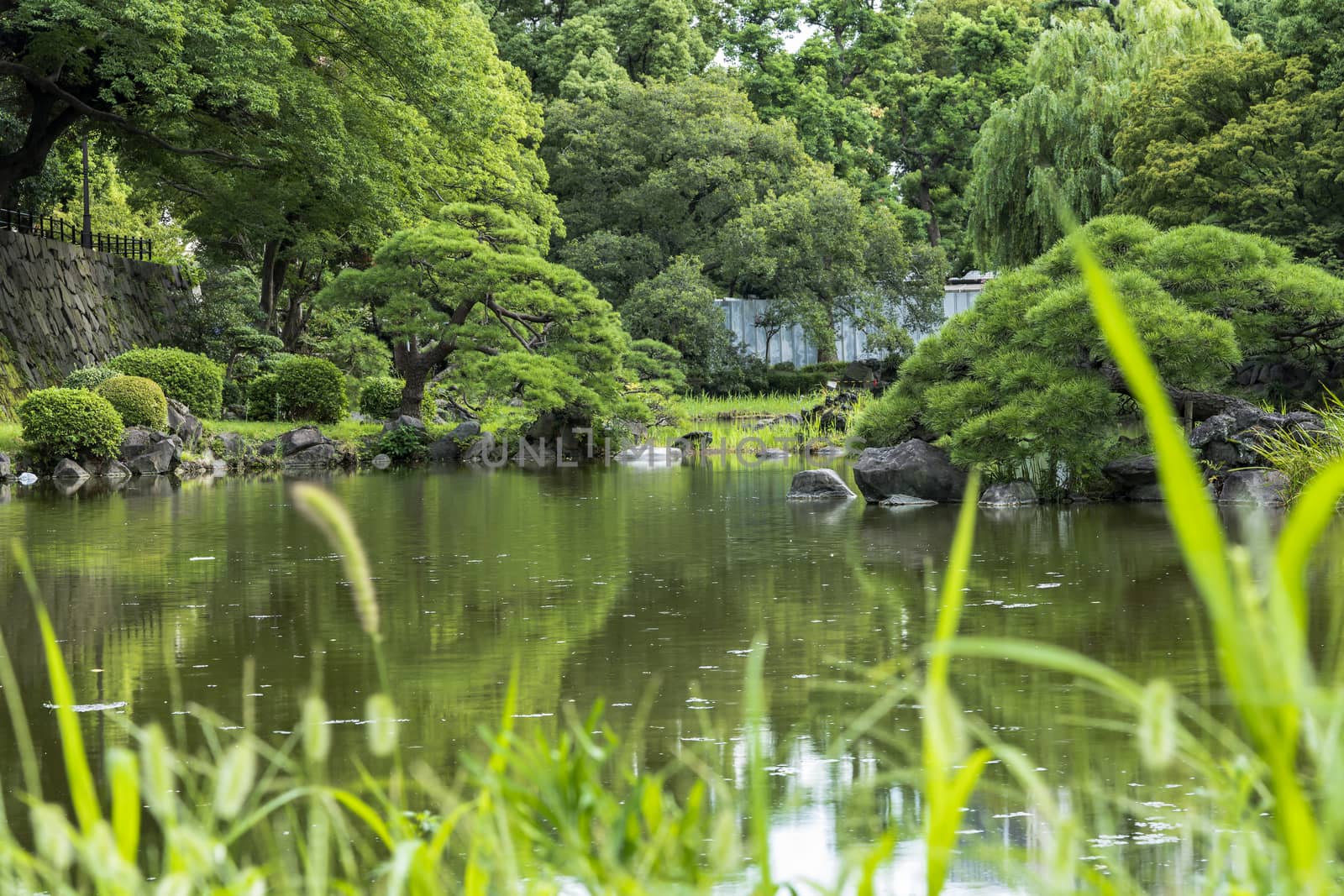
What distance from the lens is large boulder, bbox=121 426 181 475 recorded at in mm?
15438

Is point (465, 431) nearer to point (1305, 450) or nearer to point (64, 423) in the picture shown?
point (64, 423)

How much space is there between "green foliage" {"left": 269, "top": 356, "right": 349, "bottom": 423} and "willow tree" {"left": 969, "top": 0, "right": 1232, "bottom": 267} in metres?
9.33

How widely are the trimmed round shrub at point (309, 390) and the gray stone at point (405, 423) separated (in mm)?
1521

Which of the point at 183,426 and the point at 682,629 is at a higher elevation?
the point at 183,426

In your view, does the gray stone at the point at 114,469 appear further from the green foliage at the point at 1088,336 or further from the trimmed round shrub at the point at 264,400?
the green foliage at the point at 1088,336

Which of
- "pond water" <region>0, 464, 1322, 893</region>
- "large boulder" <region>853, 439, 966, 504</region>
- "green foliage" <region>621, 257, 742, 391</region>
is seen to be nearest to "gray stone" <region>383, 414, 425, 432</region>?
"green foliage" <region>621, 257, 742, 391</region>

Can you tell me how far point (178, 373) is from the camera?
18000 mm

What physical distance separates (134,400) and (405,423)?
136 inches

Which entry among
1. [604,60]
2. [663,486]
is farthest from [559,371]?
[604,60]

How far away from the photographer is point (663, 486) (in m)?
12.2

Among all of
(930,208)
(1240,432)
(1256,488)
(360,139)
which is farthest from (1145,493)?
(930,208)

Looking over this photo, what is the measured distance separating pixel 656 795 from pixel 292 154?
1808cm

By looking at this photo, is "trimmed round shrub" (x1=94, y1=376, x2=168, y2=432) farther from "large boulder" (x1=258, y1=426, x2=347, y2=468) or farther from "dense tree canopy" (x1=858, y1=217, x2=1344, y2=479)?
"dense tree canopy" (x1=858, y1=217, x2=1344, y2=479)

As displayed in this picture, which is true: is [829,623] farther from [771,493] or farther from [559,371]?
[559,371]
